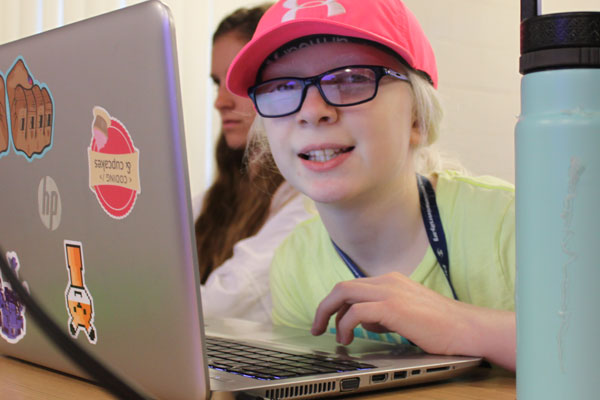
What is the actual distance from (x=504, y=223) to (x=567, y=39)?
0.73m

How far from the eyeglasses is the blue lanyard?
8.9 inches

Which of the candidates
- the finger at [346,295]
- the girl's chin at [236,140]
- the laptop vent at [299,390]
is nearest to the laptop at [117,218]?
the laptop vent at [299,390]

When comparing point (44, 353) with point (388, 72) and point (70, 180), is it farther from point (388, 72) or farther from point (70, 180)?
point (388, 72)

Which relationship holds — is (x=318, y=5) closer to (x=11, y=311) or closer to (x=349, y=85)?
(x=349, y=85)

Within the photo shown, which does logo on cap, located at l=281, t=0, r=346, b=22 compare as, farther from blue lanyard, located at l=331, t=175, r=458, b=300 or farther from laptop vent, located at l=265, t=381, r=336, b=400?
laptop vent, located at l=265, t=381, r=336, b=400

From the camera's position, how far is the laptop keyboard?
60 cm

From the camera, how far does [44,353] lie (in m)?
0.66

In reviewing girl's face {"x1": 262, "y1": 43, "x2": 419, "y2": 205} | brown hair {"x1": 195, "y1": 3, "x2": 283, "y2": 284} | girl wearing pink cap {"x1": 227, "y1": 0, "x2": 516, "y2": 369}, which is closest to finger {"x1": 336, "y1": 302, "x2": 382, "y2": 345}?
girl wearing pink cap {"x1": 227, "y1": 0, "x2": 516, "y2": 369}

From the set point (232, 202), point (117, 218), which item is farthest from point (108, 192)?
point (232, 202)

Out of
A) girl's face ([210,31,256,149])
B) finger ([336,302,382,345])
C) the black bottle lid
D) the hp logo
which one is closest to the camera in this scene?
the black bottle lid

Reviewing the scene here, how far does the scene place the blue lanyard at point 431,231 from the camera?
104 centimetres

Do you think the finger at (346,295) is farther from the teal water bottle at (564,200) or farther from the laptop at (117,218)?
the teal water bottle at (564,200)

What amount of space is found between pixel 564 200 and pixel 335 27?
0.59 metres

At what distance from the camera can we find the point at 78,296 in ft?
1.83
